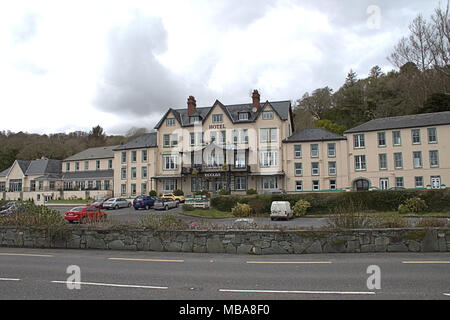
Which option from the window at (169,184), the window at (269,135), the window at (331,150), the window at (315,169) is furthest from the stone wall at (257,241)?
the window at (169,184)

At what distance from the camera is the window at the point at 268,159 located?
46.0 meters

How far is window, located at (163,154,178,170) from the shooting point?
4994 centimetres

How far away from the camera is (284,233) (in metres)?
12.0

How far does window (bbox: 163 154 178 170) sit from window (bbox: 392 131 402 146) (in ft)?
99.9

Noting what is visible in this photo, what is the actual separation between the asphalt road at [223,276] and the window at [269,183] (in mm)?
34780

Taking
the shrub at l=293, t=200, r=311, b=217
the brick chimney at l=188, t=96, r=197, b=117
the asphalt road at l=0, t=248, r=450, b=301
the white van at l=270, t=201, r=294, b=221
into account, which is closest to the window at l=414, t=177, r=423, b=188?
the shrub at l=293, t=200, r=311, b=217

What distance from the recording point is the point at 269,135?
4678 cm

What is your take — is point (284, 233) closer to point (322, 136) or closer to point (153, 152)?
point (322, 136)

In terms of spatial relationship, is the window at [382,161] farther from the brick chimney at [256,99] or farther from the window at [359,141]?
the brick chimney at [256,99]

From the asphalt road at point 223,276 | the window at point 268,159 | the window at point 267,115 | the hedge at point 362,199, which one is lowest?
the asphalt road at point 223,276

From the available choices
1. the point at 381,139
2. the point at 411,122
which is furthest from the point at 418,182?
the point at 411,122

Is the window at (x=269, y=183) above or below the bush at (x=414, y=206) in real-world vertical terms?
above

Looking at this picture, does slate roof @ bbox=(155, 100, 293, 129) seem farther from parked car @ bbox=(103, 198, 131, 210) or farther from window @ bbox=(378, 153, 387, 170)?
parked car @ bbox=(103, 198, 131, 210)
